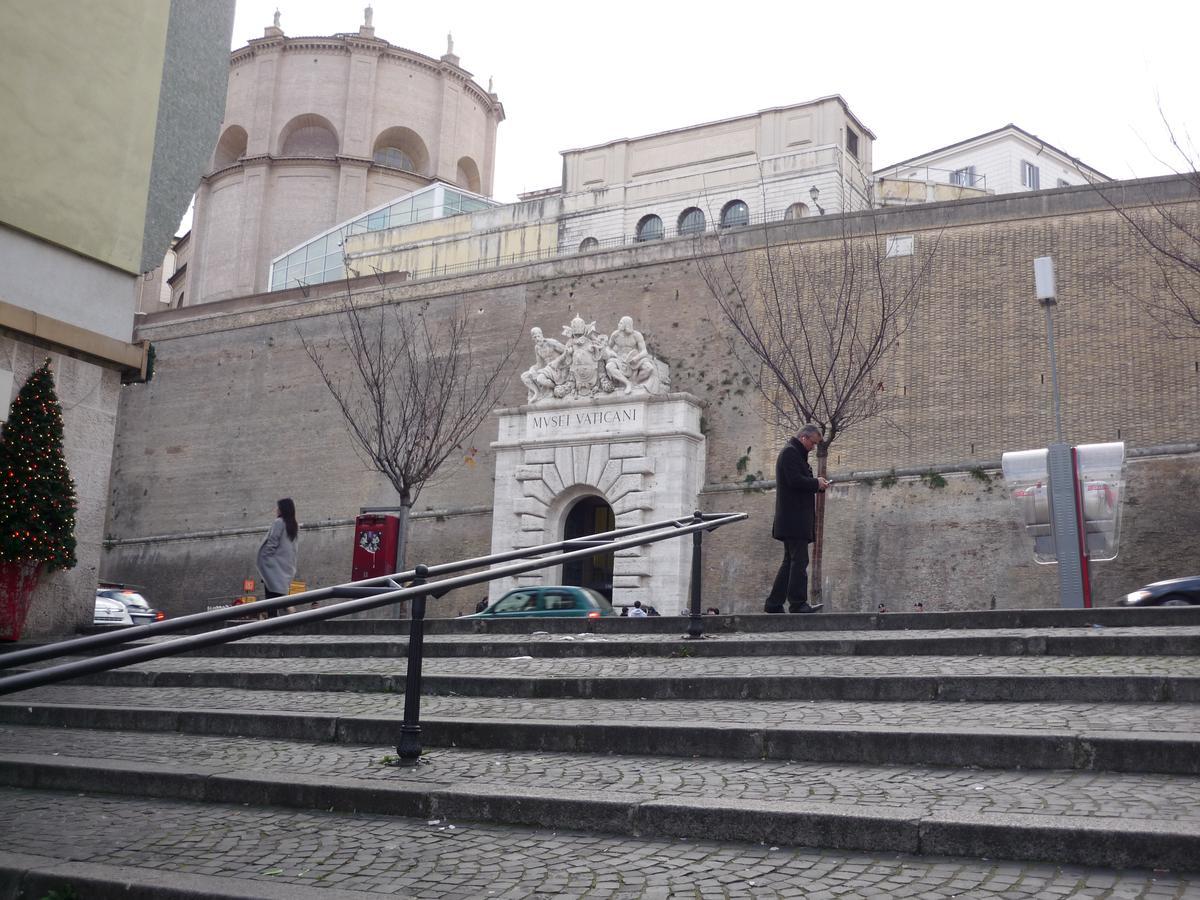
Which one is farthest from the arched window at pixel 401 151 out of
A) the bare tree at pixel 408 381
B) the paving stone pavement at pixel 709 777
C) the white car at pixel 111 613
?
the paving stone pavement at pixel 709 777

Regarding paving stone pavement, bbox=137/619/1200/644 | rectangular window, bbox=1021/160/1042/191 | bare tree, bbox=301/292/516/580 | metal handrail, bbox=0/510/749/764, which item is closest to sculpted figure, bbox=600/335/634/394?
bare tree, bbox=301/292/516/580

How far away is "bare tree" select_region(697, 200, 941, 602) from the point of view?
21.0 meters

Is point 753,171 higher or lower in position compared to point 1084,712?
higher

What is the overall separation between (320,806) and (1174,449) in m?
17.2

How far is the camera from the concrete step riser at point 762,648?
284 inches

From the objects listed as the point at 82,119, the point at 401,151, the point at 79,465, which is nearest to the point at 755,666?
the point at 79,465

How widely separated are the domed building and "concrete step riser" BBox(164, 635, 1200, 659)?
32370 millimetres

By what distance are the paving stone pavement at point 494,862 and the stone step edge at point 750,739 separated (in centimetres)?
103

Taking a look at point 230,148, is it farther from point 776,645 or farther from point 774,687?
point 774,687

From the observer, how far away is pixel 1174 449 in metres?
18.9

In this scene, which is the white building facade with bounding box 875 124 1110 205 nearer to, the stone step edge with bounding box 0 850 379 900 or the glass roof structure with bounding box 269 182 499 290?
the glass roof structure with bounding box 269 182 499 290

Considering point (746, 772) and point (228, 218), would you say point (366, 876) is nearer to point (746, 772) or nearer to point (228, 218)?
point (746, 772)

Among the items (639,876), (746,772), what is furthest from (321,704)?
(639,876)

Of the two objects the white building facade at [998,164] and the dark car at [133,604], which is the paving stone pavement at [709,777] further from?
the white building facade at [998,164]
